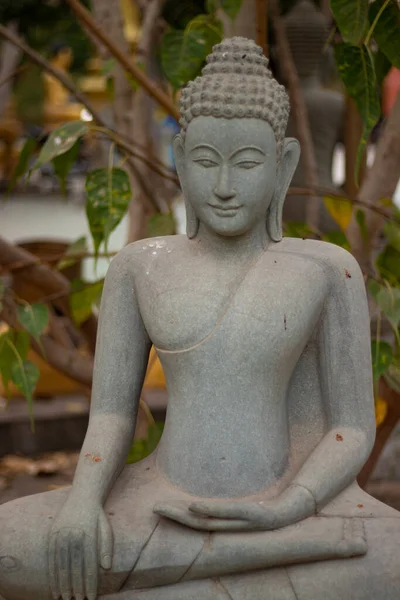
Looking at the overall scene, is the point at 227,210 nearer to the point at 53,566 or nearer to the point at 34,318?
the point at 53,566

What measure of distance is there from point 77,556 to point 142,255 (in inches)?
23.9

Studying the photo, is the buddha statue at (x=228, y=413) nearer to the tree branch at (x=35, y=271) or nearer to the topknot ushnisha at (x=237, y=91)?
the topknot ushnisha at (x=237, y=91)

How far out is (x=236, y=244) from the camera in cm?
213

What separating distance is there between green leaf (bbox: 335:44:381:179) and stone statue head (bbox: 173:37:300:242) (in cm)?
44

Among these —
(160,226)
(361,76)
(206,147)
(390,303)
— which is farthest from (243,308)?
(160,226)

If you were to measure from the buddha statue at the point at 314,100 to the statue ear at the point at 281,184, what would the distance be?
1815 millimetres

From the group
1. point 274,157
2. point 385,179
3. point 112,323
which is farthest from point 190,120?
point 385,179

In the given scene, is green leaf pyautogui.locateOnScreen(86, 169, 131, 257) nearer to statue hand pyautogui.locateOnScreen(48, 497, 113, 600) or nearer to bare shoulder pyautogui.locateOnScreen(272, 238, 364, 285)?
bare shoulder pyautogui.locateOnScreen(272, 238, 364, 285)

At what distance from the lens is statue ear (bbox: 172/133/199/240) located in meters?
2.14

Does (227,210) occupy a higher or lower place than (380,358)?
higher

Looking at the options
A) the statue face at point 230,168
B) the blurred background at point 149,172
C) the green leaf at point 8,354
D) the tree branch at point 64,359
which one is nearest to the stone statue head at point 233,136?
the statue face at point 230,168

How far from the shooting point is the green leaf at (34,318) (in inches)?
110

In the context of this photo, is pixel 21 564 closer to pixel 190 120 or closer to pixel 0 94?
pixel 190 120

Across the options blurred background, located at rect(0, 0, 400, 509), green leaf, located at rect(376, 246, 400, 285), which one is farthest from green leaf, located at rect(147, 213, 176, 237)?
green leaf, located at rect(376, 246, 400, 285)
